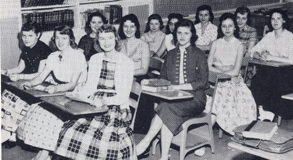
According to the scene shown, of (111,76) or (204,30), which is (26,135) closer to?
(111,76)

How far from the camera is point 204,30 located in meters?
5.90

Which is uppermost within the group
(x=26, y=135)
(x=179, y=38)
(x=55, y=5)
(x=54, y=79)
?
(x=55, y=5)

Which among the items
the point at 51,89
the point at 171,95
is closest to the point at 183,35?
the point at 171,95

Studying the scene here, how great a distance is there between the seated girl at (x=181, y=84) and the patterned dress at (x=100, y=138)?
446 mm

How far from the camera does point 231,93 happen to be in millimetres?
4301

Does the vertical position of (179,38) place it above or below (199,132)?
above

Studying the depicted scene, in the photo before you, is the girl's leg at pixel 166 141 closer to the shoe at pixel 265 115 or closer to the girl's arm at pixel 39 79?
the girl's arm at pixel 39 79

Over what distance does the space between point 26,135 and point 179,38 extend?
5.26ft

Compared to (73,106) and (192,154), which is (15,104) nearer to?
(73,106)

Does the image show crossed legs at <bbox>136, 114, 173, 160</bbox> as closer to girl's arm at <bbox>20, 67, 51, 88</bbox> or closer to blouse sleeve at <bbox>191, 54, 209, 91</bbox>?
blouse sleeve at <bbox>191, 54, 209, 91</bbox>

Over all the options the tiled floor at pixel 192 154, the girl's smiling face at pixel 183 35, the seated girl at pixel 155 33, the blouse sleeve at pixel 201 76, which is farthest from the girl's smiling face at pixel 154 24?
the tiled floor at pixel 192 154

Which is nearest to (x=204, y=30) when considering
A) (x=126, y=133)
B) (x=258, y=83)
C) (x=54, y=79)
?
(x=258, y=83)

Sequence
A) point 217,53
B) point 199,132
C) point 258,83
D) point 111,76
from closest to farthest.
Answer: point 111,76
point 199,132
point 217,53
point 258,83

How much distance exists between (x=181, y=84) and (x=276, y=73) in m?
1.49
